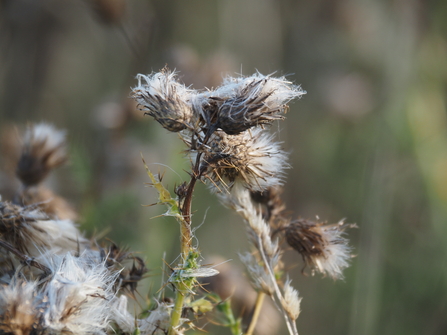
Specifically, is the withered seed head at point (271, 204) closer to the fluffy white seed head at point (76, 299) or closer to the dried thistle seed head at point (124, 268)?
the dried thistle seed head at point (124, 268)

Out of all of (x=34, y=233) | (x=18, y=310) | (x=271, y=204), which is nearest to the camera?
(x=18, y=310)

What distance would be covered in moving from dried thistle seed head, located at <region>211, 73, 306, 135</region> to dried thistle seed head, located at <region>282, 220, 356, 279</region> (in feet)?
1.21

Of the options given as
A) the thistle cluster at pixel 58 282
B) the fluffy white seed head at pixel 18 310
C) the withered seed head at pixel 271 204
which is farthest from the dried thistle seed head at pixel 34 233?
the withered seed head at pixel 271 204

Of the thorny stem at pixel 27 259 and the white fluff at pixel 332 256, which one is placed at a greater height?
the white fluff at pixel 332 256

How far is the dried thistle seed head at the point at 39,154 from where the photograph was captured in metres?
1.58

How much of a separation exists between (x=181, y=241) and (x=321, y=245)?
403 millimetres

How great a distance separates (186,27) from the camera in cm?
434

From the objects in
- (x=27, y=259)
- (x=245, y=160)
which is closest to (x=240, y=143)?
(x=245, y=160)

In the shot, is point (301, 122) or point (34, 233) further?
point (301, 122)

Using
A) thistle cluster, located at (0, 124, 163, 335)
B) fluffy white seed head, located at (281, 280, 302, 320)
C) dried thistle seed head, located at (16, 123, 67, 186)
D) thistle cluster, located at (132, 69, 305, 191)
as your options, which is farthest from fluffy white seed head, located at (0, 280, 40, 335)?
dried thistle seed head, located at (16, 123, 67, 186)

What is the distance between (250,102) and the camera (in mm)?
866

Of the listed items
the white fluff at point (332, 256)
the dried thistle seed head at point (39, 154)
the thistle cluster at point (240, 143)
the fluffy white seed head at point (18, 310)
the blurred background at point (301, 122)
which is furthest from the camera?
the blurred background at point (301, 122)

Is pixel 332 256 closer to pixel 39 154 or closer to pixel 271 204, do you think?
pixel 271 204

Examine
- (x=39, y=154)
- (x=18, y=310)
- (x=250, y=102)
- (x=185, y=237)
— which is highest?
(x=39, y=154)
